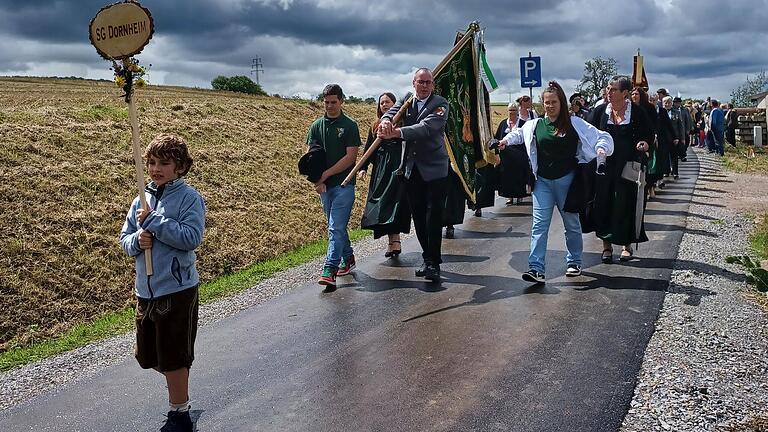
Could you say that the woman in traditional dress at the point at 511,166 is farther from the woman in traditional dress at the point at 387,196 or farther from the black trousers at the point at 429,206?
the black trousers at the point at 429,206

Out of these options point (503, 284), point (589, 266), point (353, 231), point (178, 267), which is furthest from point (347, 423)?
point (353, 231)

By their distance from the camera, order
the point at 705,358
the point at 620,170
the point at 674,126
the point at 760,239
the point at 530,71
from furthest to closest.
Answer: the point at 674,126 → the point at 530,71 → the point at 760,239 → the point at 620,170 → the point at 705,358

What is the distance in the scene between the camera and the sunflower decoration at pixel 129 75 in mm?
4309

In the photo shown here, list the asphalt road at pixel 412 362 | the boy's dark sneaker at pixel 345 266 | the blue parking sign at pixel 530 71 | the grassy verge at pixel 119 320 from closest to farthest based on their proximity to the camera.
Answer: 1. the asphalt road at pixel 412 362
2. the grassy verge at pixel 119 320
3. the boy's dark sneaker at pixel 345 266
4. the blue parking sign at pixel 530 71

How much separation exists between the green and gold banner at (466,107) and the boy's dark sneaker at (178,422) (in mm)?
4740

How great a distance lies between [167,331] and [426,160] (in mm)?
4128

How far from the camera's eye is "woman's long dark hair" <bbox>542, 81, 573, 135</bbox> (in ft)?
24.8

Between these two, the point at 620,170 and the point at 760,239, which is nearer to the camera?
the point at 620,170

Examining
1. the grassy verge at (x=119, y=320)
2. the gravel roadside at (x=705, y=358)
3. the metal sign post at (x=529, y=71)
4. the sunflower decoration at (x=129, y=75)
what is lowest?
the grassy verge at (x=119, y=320)

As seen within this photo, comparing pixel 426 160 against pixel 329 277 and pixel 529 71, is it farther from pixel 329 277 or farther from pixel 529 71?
pixel 529 71

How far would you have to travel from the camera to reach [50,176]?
1139 centimetres

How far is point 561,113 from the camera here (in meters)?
7.59

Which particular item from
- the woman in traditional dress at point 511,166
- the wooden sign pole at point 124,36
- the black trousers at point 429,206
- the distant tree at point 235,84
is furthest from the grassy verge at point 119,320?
the distant tree at point 235,84

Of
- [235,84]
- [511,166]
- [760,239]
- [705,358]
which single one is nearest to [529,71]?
[511,166]
